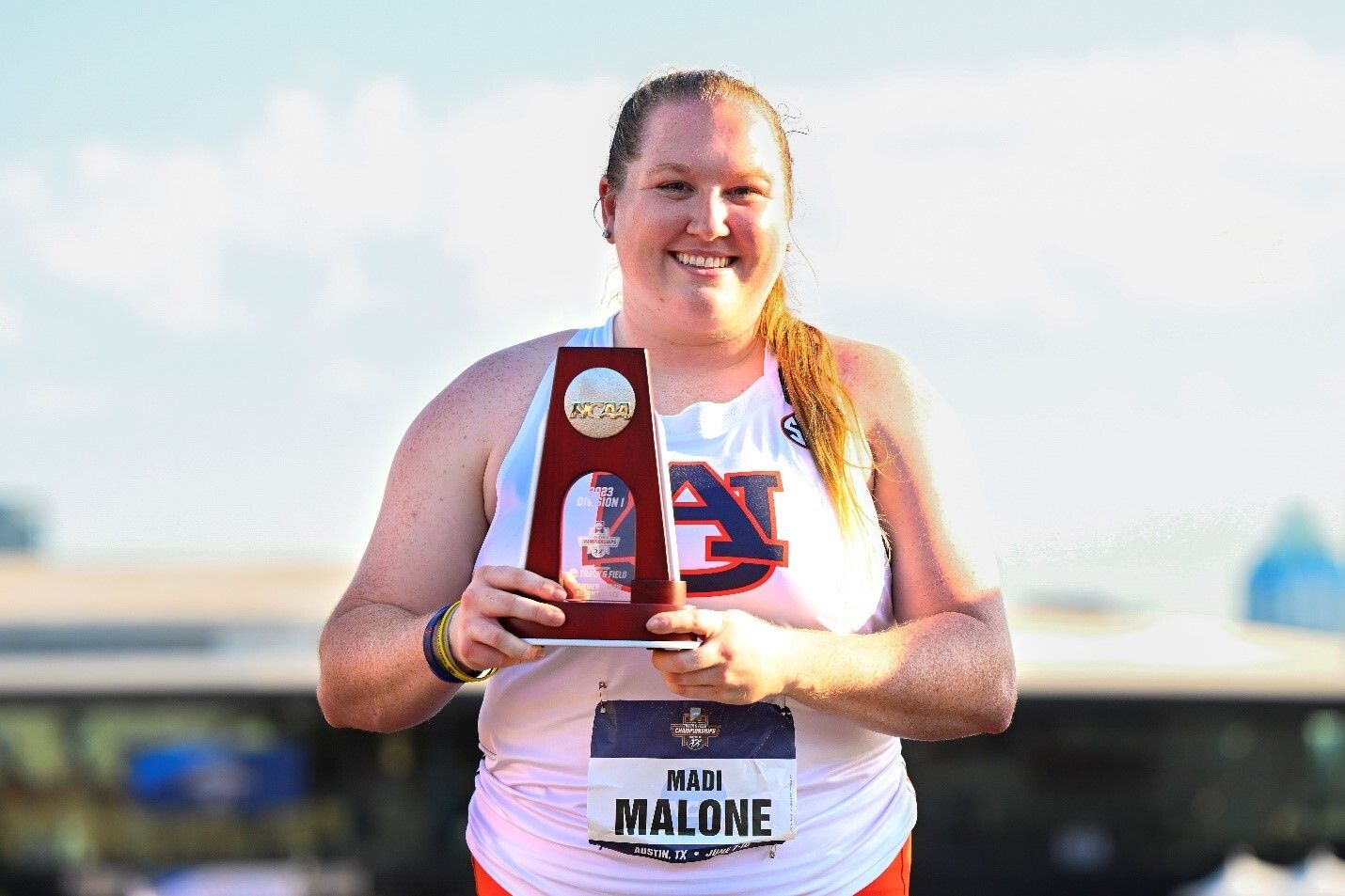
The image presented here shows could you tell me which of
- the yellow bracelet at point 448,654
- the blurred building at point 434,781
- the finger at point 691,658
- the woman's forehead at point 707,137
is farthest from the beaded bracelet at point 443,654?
the blurred building at point 434,781

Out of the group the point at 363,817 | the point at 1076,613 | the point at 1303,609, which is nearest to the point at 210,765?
the point at 363,817

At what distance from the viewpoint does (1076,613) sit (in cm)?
1240

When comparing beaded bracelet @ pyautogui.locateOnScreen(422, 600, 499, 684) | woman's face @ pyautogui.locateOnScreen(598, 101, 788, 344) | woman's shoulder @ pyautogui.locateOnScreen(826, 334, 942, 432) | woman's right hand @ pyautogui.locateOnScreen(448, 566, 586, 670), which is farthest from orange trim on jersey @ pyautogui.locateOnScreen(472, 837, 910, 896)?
woman's face @ pyautogui.locateOnScreen(598, 101, 788, 344)

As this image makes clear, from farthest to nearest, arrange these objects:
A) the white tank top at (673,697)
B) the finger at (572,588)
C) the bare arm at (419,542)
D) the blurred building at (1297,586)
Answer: the blurred building at (1297,586)
the bare arm at (419,542)
the white tank top at (673,697)
the finger at (572,588)

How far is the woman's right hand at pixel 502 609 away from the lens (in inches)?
76.7

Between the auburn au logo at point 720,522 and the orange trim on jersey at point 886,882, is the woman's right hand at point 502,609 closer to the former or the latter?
the auburn au logo at point 720,522

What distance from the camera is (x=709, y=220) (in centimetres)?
220

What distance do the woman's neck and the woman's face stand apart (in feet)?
0.18

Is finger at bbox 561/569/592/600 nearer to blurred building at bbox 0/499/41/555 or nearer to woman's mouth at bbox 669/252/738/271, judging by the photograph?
woman's mouth at bbox 669/252/738/271

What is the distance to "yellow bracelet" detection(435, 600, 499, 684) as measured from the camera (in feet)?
6.77

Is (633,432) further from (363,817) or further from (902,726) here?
(363,817)

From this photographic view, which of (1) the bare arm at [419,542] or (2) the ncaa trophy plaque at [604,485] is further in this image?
(1) the bare arm at [419,542]

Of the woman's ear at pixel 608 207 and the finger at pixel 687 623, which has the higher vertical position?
the woman's ear at pixel 608 207

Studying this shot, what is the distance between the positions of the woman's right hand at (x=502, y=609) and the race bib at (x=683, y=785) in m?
0.24
